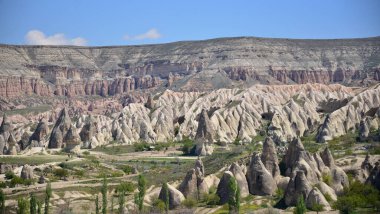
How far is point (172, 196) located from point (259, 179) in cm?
764

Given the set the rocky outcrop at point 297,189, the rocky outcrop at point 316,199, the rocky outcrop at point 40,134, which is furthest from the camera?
the rocky outcrop at point 40,134

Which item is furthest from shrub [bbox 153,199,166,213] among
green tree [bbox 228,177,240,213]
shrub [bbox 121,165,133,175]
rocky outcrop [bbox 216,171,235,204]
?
shrub [bbox 121,165,133,175]

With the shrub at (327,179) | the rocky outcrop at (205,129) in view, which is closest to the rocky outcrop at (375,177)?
the shrub at (327,179)

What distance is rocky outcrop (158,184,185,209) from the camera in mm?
66312

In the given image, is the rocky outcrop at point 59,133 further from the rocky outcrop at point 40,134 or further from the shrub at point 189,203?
the shrub at point 189,203

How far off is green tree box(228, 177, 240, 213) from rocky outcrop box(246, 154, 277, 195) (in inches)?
196

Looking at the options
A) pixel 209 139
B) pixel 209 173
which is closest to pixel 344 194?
pixel 209 173

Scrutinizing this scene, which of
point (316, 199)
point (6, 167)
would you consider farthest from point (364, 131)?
point (6, 167)

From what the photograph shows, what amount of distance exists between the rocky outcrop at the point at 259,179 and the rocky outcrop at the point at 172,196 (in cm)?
617

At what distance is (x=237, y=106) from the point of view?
146 meters

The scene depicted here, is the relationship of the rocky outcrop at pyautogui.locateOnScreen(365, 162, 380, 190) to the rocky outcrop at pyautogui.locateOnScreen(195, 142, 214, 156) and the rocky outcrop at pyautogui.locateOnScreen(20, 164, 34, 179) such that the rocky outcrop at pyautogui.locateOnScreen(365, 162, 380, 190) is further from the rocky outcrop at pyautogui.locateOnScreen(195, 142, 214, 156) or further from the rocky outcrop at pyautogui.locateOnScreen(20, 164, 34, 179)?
the rocky outcrop at pyautogui.locateOnScreen(195, 142, 214, 156)

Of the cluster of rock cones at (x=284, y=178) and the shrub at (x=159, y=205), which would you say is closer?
the cluster of rock cones at (x=284, y=178)

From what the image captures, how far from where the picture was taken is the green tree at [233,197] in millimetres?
60969

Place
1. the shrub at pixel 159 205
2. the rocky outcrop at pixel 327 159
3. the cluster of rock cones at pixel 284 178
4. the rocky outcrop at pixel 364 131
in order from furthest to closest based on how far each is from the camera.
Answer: the rocky outcrop at pixel 364 131, the rocky outcrop at pixel 327 159, the shrub at pixel 159 205, the cluster of rock cones at pixel 284 178
